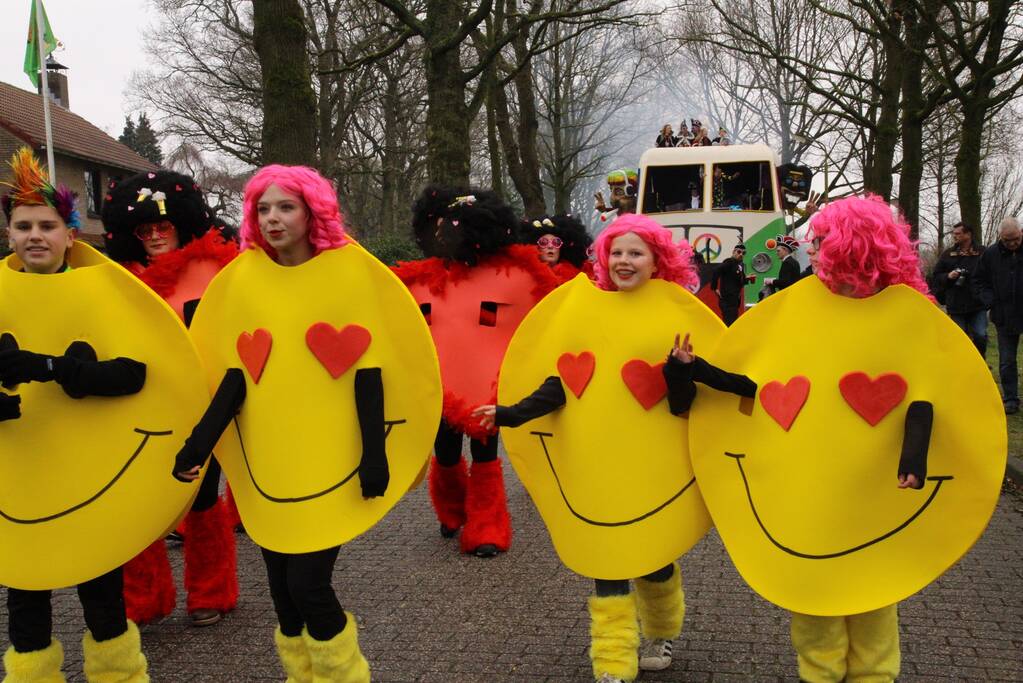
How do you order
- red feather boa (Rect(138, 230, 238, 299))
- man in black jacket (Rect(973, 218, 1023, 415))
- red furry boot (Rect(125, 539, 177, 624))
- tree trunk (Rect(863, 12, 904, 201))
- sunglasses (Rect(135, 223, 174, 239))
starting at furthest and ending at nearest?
1. tree trunk (Rect(863, 12, 904, 201))
2. man in black jacket (Rect(973, 218, 1023, 415))
3. sunglasses (Rect(135, 223, 174, 239))
4. red feather boa (Rect(138, 230, 238, 299))
5. red furry boot (Rect(125, 539, 177, 624))

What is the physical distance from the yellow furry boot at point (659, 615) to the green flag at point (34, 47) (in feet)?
66.4

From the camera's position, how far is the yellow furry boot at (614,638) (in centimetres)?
352

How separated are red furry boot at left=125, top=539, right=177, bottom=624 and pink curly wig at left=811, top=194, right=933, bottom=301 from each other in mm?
3240

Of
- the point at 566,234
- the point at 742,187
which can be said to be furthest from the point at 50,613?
the point at 742,187

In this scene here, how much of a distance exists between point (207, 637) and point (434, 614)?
1033mm

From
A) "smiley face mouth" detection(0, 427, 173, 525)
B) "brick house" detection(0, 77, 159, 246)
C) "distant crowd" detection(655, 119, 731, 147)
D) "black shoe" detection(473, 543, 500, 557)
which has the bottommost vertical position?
"black shoe" detection(473, 543, 500, 557)

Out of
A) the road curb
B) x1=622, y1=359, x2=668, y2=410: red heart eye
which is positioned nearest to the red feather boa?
x1=622, y1=359, x2=668, y2=410: red heart eye

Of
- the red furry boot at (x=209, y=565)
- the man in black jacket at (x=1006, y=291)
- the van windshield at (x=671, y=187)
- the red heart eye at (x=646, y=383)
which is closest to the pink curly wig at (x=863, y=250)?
the red heart eye at (x=646, y=383)

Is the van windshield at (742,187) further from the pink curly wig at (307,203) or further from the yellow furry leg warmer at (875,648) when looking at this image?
the yellow furry leg warmer at (875,648)

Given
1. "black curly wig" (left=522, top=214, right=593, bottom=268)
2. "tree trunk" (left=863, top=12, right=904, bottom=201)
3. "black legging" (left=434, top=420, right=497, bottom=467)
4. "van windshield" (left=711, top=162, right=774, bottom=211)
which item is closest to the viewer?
"black legging" (left=434, top=420, right=497, bottom=467)

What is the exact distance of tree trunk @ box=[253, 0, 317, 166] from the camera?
25.5 ft

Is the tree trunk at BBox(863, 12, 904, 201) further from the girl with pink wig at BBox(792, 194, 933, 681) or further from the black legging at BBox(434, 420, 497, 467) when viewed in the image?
the girl with pink wig at BBox(792, 194, 933, 681)

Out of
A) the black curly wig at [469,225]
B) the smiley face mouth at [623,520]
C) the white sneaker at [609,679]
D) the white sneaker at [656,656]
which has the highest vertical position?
the black curly wig at [469,225]

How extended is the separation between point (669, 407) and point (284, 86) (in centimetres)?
529
